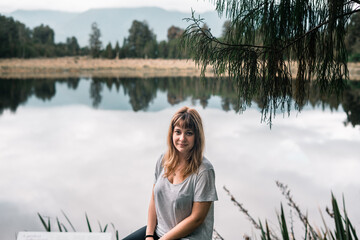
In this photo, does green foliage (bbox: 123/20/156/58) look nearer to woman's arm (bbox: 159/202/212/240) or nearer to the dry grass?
the dry grass

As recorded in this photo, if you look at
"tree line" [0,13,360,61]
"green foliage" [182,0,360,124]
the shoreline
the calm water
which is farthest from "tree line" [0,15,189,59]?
"green foliage" [182,0,360,124]

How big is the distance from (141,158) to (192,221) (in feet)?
22.6

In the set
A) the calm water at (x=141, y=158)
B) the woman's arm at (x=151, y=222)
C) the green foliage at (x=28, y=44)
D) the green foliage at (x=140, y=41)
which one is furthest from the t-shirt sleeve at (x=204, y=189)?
the green foliage at (x=140, y=41)

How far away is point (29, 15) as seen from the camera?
18475 centimetres

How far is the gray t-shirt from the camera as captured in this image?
125cm

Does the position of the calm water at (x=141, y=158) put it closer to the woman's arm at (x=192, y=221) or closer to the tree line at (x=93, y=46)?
the woman's arm at (x=192, y=221)

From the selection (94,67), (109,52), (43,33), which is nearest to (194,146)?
(94,67)

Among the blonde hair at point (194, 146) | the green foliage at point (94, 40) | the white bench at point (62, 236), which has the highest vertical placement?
the green foliage at point (94, 40)

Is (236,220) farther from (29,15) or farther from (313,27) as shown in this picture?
(29,15)

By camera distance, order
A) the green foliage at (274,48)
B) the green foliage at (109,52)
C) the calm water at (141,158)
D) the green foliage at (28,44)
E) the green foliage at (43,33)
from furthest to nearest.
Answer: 1. the green foliage at (43,33)
2. the green foliage at (109,52)
3. the green foliage at (28,44)
4. the calm water at (141,158)
5. the green foliage at (274,48)

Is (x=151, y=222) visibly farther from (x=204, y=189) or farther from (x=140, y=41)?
(x=140, y=41)

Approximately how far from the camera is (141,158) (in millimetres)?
8086

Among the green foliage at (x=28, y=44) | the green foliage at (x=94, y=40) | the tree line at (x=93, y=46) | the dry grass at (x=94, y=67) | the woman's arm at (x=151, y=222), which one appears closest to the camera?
the woman's arm at (x=151, y=222)

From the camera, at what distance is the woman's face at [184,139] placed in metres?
1.31
